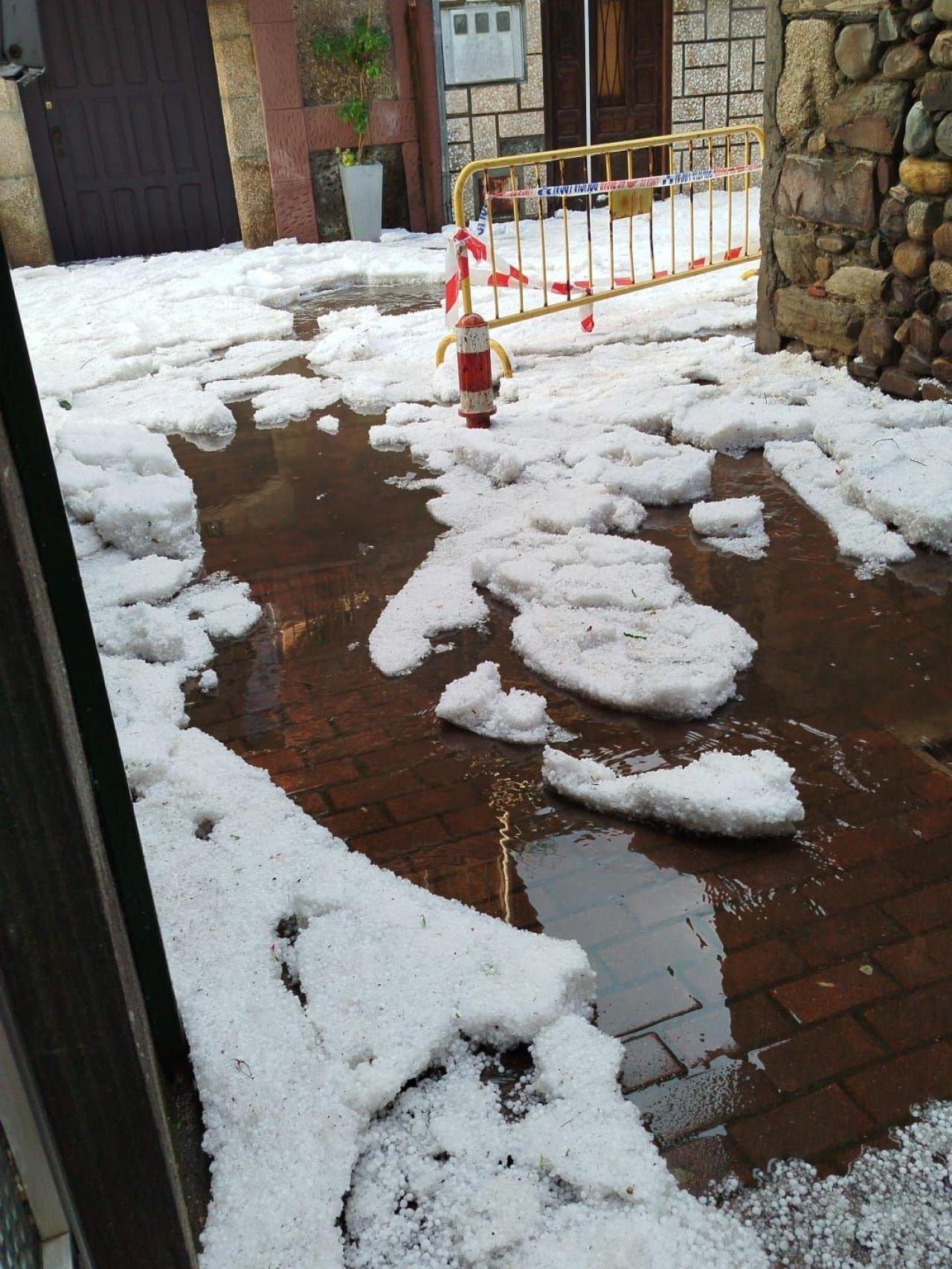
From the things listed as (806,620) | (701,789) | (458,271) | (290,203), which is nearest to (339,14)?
(290,203)

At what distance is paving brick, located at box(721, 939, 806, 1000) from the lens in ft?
7.53

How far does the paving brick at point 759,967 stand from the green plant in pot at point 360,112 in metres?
11.4

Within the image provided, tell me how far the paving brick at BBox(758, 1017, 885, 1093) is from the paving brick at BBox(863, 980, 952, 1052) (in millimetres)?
37

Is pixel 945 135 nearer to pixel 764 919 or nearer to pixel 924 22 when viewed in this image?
pixel 924 22

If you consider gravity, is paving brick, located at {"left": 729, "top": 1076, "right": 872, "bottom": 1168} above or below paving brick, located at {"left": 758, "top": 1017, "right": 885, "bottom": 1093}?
above

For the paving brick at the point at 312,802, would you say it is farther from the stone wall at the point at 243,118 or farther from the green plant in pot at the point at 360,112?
the stone wall at the point at 243,118

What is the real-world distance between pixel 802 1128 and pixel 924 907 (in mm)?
693

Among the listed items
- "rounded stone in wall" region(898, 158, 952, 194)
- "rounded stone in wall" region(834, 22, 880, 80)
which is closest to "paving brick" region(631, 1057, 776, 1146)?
"rounded stone in wall" region(898, 158, 952, 194)

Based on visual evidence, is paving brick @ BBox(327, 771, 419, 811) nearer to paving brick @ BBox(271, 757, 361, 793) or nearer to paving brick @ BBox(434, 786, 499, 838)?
paving brick @ BBox(271, 757, 361, 793)

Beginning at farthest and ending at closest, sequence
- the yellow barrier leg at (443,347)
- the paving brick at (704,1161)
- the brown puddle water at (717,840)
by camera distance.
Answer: the yellow barrier leg at (443,347)
the brown puddle water at (717,840)
the paving brick at (704,1161)

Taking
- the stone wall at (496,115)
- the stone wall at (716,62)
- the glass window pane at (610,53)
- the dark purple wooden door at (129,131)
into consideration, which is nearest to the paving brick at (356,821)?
the stone wall at (496,115)

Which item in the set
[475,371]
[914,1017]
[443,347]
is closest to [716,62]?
[443,347]

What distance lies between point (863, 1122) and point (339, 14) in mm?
12543

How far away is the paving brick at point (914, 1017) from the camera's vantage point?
2.14m
